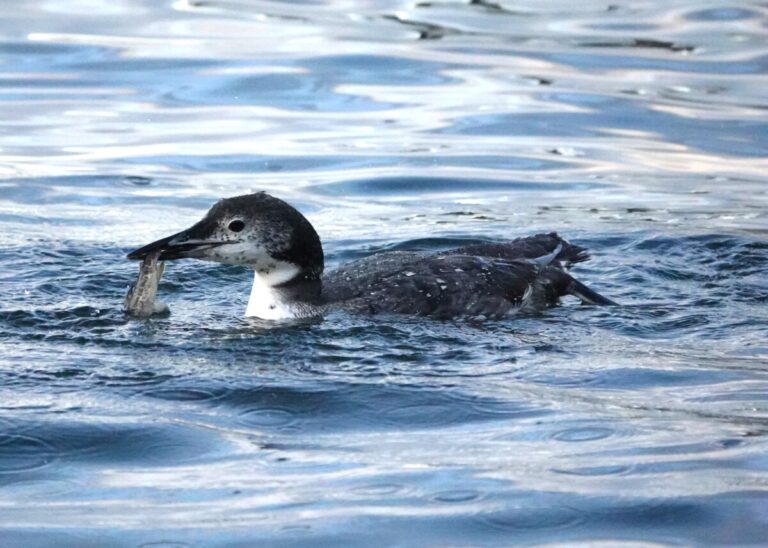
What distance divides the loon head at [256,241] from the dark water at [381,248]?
1.16ft

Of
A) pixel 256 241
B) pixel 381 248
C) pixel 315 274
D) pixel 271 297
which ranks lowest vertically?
pixel 381 248

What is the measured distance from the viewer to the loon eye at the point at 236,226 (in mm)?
8219

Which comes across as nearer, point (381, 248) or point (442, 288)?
point (442, 288)

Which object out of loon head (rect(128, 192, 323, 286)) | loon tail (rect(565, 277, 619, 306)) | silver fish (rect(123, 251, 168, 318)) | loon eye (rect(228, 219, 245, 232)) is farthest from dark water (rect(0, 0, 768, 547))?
loon eye (rect(228, 219, 245, 232))

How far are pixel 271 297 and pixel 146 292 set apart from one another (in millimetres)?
659

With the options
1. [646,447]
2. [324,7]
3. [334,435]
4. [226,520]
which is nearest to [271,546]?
[226,520]

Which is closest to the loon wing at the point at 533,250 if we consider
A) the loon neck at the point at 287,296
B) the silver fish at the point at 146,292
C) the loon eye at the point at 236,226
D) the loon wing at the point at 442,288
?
the loon wing at the point at 442,288

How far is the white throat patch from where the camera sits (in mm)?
8352

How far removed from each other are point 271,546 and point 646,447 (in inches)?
66.2

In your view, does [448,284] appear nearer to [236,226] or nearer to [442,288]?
[442,288]

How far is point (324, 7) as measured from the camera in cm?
1894

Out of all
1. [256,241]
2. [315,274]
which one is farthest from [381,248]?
[256,241]

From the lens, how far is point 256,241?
827 cm

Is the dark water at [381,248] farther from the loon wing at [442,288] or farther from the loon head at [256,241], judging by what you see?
the loon head at [256,241]
